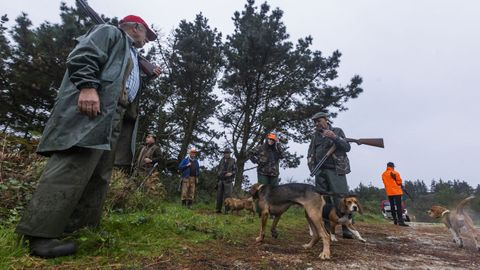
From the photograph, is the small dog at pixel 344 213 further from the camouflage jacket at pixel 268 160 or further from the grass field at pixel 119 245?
the camouflage jacket at pixel 268 160

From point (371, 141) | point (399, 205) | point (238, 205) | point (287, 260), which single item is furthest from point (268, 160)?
point (399, 205)

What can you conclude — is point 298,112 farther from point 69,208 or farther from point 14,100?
point 69,208

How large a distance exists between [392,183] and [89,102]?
408 inches

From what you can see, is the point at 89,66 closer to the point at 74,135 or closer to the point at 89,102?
the point at 89,102

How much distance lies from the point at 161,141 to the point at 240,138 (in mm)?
4011

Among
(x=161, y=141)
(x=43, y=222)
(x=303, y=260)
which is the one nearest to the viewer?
(x=43, y=222)

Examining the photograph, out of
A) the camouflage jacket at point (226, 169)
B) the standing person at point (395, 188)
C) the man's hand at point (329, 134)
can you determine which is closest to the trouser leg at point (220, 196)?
the camouflage jacket at point (226, 169)

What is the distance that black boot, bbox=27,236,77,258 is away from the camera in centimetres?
213

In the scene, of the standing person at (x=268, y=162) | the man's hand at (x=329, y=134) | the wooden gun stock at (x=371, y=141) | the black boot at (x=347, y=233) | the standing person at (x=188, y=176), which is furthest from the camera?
the standing person at (x=188, y=176)

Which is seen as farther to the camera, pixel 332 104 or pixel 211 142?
pixel 211 142

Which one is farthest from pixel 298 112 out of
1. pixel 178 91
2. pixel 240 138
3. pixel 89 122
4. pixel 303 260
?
pixel 89 122

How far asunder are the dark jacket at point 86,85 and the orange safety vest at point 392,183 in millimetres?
10034

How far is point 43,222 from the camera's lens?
2.11m

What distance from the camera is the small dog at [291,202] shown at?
407 cm
